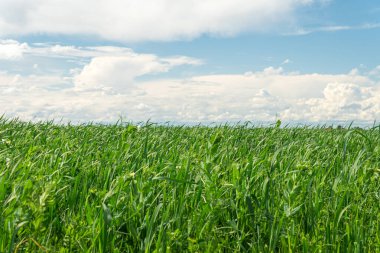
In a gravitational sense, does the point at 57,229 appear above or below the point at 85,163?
below

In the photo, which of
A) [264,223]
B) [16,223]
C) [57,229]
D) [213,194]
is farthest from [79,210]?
[264,223]

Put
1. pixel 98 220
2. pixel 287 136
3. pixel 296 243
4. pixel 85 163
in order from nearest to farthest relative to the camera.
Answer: pixel 98 220
pixel 296 243
pixel 85 163
pixel 287 136

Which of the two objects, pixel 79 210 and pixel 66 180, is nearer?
pixel 79 210

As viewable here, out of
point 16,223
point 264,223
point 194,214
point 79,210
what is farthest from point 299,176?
point 16,223

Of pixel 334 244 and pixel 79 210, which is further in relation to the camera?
pixel 79 210

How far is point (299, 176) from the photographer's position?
14.0 ft

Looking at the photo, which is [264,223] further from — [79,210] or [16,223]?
[16,223]

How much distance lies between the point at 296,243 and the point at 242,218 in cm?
42

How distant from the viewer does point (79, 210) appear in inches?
138

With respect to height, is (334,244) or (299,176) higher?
(299,176)

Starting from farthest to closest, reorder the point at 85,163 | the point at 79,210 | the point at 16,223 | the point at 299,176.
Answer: the point at 85,163 → the point at 299,176 → the point at 79,210 → the point at 16,223

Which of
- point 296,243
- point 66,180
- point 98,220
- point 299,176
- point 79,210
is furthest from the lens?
point 299,176

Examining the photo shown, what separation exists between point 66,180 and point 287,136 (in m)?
5.43

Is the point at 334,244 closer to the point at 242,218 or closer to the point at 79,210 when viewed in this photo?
the point at 242,218
